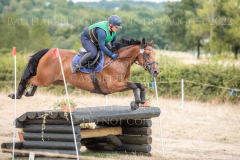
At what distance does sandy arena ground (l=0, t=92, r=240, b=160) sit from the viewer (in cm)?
674

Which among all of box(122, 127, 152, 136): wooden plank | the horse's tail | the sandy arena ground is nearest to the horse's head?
box(122, 127, 152, 136): wooden plank

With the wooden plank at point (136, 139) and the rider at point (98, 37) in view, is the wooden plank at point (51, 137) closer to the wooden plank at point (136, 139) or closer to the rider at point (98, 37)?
the rider at point (98, 37)

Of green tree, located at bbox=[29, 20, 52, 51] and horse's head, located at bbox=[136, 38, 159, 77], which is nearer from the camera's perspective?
horse's head, located at bbox=[136, 38, 159, 77]

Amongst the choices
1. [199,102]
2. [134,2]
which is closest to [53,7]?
[199,102]

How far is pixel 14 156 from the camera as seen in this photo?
221 inches

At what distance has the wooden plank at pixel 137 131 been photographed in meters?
6.40

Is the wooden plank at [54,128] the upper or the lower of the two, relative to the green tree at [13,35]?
lower

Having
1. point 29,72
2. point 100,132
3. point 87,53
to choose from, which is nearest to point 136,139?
point 100,132

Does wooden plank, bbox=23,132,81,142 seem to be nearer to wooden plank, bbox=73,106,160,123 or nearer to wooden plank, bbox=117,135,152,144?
wooden plank, bbox=73,106,160,123

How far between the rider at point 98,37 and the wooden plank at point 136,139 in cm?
185

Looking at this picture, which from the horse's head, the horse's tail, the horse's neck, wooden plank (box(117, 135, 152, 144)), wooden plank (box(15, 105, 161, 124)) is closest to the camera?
wooden plank (box(15, 105, 161, 124))

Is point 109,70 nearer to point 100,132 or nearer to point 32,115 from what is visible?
point 100,132

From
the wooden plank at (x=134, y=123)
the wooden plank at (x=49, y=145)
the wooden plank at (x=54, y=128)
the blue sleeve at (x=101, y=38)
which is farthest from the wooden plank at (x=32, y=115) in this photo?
the wooden plank at (x=134, y=123)

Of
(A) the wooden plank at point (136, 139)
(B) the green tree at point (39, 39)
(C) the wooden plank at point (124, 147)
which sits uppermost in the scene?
(B) the green tree at point (39, 39)
